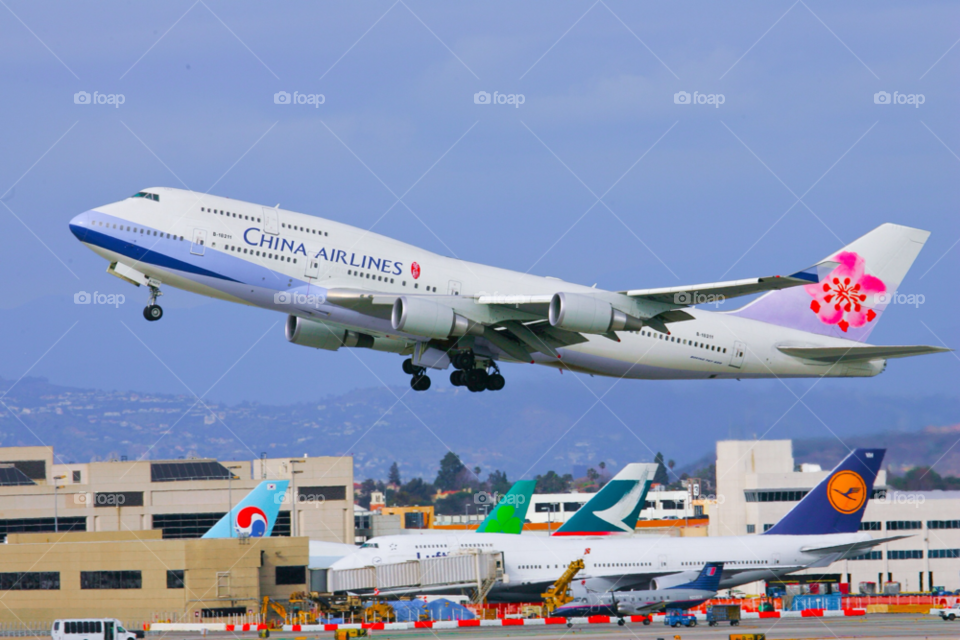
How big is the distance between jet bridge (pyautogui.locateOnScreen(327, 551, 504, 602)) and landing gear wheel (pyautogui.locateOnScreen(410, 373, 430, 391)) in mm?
7605

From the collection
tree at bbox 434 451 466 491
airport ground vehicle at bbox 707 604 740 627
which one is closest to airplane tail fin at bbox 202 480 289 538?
airport ground vehicle at bbox 707 604 740 627

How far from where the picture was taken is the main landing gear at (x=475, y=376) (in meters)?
42.5

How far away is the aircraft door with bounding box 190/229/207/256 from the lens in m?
36.9

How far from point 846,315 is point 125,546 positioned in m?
33.3

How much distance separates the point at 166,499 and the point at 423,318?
5098 centimetres

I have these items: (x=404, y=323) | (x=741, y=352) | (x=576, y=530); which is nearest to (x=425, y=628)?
(x=404, y=323)

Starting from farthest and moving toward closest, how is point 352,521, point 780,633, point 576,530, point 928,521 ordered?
point 352,521, point 928,521, point 576,530, point 780,633

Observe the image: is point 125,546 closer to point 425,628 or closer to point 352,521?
point 425,628

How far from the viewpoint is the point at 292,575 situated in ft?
158

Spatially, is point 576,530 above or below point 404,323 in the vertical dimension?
below

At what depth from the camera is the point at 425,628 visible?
36750 millimetres

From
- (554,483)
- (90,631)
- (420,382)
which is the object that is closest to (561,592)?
(420,382)

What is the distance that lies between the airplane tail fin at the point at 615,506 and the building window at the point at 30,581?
2441 cm

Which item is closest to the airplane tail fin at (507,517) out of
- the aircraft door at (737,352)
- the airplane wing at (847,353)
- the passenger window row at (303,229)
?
the aircraft door at (737,352)
